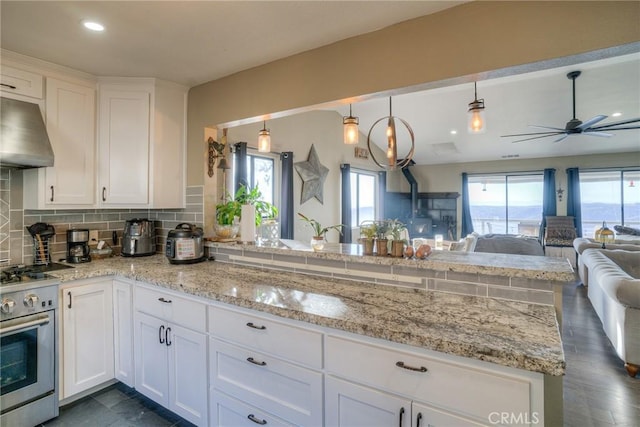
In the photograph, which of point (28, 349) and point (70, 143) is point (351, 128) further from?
point (28, 349)

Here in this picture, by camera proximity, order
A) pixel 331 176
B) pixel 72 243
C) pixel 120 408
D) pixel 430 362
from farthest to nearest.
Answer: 1. pixel 331 176
2. pixel 72 243
3. pixel 120 408
4. pixel 430 362

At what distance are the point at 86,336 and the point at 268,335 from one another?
153 centimetres

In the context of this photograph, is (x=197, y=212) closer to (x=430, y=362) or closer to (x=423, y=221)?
(x=430, y=362)

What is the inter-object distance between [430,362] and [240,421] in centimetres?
111

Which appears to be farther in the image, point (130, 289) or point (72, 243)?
point (72, 243)

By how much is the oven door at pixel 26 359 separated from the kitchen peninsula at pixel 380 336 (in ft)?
0.97

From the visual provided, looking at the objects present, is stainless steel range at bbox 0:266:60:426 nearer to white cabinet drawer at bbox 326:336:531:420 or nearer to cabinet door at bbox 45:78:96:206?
cabinet door at bbox 45:78:96:206

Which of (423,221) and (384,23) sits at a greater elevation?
(384,23)

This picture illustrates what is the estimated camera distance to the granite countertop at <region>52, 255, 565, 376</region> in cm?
111

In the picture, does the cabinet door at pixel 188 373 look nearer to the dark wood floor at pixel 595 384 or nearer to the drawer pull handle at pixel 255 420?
the drawer pull handle at pixel 255 420

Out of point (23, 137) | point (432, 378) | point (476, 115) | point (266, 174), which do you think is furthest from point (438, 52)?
point (266, 174)

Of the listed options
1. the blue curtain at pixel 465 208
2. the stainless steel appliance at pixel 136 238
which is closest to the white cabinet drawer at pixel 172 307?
the stainless steel appliance at pixel 136 238

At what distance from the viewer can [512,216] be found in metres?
8.33

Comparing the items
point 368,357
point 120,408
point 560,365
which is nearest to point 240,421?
point 368,357
